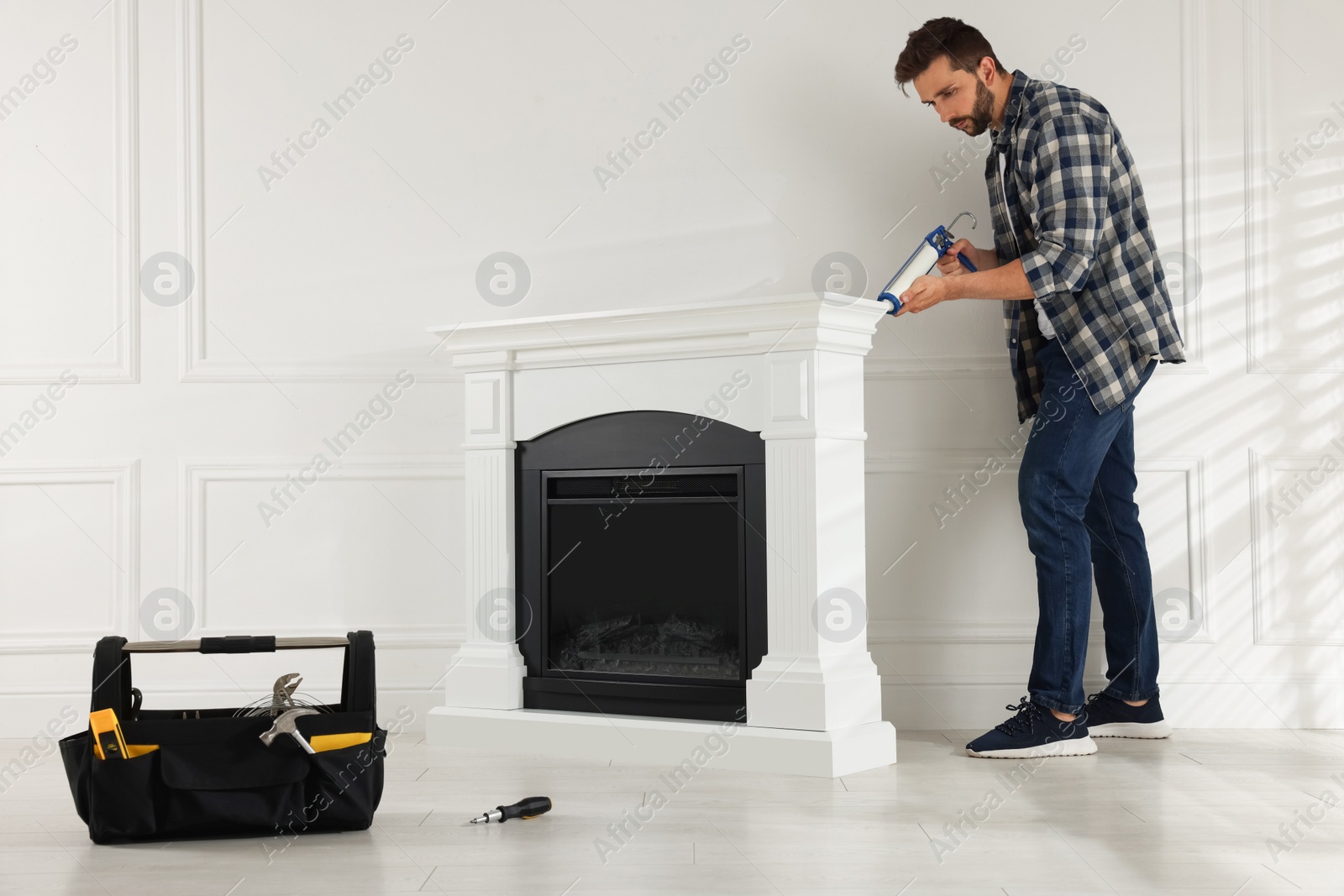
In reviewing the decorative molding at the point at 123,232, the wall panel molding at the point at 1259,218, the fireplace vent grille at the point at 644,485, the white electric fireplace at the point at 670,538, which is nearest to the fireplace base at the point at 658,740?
the white electric fireplace at the point at 670,538

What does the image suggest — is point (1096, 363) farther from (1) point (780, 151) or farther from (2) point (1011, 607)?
(1) point (780, 151)

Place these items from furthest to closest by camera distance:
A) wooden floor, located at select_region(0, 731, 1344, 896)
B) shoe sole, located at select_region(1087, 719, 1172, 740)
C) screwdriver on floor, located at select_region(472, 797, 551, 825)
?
shoe sole, located at select_region(1087, 719, 1172, 740) → screwdriver on floor, located at select_region(472, 797, 551, 825) → wooden floor, located at select_region(0, 731, 1344, 896)

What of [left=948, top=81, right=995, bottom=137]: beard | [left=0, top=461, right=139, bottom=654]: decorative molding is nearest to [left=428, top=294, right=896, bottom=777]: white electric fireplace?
[left=948, top=81, right=995, bottom=137]: beard

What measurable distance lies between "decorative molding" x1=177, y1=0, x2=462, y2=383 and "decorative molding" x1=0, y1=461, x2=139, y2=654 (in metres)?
0.32

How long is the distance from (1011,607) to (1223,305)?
3.17 ft

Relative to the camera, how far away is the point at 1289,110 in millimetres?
2879

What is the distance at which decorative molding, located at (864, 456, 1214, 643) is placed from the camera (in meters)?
2.85

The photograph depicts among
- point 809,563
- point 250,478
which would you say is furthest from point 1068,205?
point 250,478

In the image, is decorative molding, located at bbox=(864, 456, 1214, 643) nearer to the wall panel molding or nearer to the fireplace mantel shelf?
the wall panel molding

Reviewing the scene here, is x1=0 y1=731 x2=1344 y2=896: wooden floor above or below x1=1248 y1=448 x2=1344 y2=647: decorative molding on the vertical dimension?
below

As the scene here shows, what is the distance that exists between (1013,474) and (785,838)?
1.39 metres

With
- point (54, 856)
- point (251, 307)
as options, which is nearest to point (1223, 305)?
point (251, 307)

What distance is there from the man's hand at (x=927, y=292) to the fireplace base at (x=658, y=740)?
94cm

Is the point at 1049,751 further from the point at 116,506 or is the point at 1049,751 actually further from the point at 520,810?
the point at 116,506
